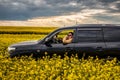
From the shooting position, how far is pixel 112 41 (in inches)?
550

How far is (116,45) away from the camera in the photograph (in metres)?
14.0

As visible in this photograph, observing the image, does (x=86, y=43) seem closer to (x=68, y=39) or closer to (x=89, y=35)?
(x=89, y=35)

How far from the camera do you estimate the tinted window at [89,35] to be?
46.0 feet

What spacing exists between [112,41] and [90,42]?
2.34ft

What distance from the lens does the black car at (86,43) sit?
1398cm

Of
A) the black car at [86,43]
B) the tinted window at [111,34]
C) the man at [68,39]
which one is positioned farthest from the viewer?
the man at [68,39]

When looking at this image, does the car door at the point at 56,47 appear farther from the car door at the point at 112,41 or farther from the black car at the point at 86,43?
the car door at the point at 112,41

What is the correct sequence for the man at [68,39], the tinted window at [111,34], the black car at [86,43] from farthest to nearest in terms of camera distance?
the man at [68,39] → the black car at [86,43] → the tinted window at [111,34]

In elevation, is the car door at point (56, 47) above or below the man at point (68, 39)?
below

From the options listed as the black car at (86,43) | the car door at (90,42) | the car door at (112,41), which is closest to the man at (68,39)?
the black car at (86,43)

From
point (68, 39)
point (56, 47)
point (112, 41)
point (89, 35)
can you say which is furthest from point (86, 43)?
point (56, 47)

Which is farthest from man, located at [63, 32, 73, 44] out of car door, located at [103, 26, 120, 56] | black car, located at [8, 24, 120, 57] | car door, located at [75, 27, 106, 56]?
car door, located at [103, 26, 120, 56]

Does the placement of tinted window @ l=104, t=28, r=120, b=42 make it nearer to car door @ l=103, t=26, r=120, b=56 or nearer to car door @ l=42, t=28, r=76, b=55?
car door @ l=103, t=26, r=120, b=56

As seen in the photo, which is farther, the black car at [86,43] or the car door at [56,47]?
the car door at [56,47]
